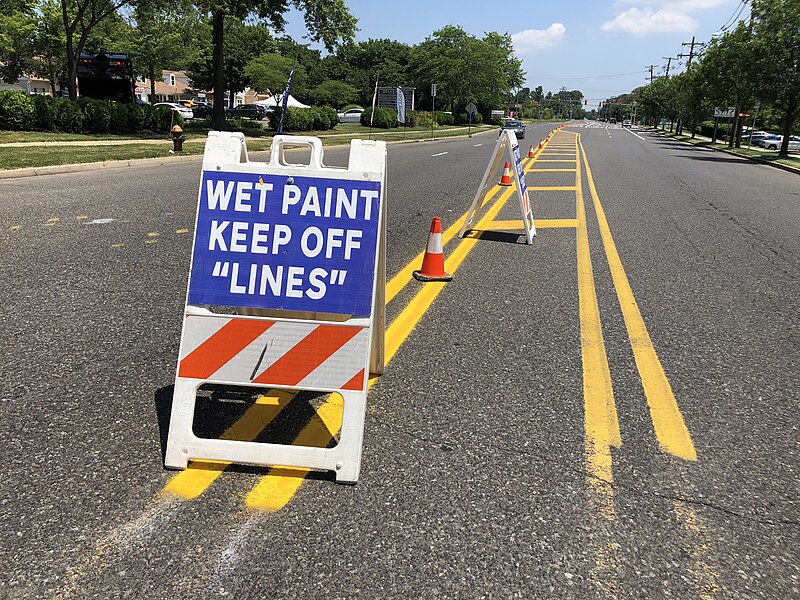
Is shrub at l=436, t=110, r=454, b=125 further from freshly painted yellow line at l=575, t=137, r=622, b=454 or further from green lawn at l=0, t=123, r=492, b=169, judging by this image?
freshly painted yellow line at l=575, t=137, r=622, b=454

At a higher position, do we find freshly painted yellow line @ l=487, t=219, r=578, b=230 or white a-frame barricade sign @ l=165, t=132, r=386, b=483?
white a-frame barricade sign @ l=165, t=132, r=386, b=483

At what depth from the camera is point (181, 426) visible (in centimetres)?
281

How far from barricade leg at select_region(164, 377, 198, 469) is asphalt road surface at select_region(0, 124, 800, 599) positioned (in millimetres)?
69

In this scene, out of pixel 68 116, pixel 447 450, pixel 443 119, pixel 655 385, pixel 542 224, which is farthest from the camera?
pixel 443 119

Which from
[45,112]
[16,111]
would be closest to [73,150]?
[16,111]

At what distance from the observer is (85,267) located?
5887mm

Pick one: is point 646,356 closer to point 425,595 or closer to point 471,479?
point 471,479

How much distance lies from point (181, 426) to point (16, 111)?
21135 mm

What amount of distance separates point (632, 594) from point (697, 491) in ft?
2.60

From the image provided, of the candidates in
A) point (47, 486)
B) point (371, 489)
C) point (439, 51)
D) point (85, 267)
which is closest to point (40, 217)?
point (85, 267)

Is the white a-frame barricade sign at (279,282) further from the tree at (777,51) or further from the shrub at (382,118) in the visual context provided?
the shrub at (382,118)

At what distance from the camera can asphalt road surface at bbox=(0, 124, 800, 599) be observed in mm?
2227

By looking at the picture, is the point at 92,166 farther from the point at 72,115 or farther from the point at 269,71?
the point at 269,71

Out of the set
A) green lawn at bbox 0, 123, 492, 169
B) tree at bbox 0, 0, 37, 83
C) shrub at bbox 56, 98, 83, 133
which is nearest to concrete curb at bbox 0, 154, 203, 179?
green lawn at bbox 0, 123, 492, 169
